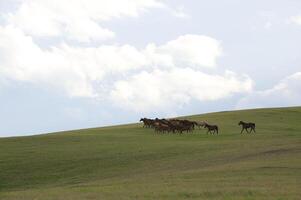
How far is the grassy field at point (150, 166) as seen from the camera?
22062 millimetres

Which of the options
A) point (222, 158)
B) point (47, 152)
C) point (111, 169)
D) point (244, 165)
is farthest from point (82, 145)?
point (244, 165)

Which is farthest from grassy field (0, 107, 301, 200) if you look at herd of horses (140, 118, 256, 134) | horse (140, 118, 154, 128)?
horse (140, 118, 154, 128)

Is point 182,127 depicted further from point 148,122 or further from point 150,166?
point 150,166

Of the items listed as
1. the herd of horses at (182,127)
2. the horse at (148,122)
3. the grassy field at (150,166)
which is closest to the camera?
the grassy field at (150,166)

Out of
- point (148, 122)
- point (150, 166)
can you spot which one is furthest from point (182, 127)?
point (150, 166)

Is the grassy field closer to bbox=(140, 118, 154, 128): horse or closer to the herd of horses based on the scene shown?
the herd of horses

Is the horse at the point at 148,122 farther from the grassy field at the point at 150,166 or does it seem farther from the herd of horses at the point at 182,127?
the herd of horses at the point at 182,127

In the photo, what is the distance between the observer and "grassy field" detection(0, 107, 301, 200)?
22062mm

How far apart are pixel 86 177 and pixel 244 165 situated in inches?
352

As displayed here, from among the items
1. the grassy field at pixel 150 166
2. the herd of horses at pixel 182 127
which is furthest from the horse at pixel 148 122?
the herd of horses at pixel 182 127

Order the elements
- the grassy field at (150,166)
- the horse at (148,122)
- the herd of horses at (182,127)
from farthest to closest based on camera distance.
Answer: the horse at (148,122), the herd of horses at (182,127), the grassy field at (150,166)

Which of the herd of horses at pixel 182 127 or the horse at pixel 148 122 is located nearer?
the herd of horses at pixel 182 127

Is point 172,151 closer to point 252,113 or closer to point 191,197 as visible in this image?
point 191,197

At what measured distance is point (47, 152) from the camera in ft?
139
